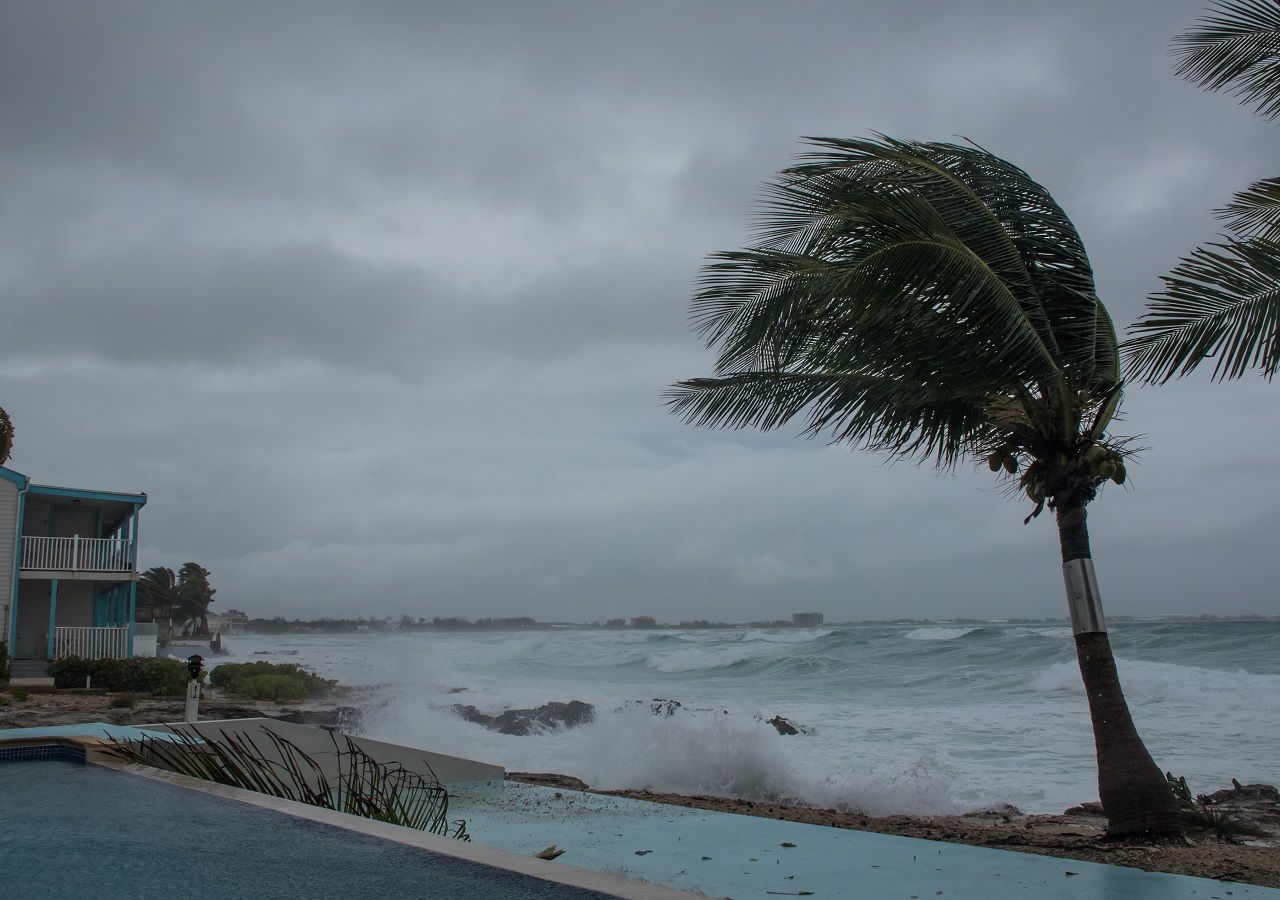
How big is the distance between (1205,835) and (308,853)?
693 cm

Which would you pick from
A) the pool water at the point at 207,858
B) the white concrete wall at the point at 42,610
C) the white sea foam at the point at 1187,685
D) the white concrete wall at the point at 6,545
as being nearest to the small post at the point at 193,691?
the pool water at the point at 207,858

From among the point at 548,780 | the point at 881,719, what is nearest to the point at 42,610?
the point at 548,780

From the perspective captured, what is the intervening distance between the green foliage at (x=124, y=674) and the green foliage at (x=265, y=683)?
117 inches

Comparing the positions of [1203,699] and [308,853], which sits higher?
[308,853]

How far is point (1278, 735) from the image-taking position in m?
16.9

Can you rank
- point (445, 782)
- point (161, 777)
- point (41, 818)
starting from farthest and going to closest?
1. point (445, 782)
2. point (161, 777)
3. point (41, 818)

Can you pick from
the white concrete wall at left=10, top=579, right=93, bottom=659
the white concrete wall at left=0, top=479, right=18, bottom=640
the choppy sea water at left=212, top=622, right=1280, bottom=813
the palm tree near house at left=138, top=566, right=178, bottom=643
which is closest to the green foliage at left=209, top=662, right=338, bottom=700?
the choppy sea water at left=212, top=622, right=1280, bottom=813

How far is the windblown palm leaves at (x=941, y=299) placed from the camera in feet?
22.9

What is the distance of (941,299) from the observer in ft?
23.6

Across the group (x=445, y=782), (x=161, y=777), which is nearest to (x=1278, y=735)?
(x=445, y=782)

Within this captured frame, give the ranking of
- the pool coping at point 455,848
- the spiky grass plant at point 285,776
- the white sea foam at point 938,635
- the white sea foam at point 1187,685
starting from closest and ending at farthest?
the pool coping at point 455,848 < the spiky grass plant at point 285,776 < the white sea foam at point 1187,685 < the white sea foam at point 938,635

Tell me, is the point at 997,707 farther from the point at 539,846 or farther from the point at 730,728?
the point at 539,846

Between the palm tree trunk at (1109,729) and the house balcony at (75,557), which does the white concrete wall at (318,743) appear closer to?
the palm tree trunk at (1109,729)

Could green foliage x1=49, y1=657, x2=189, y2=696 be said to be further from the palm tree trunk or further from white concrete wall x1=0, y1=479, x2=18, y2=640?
the palm tree trunk
